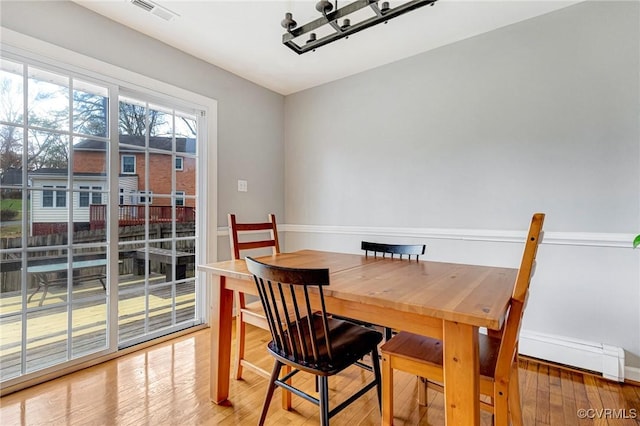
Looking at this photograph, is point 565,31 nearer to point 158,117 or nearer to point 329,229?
point 329,229

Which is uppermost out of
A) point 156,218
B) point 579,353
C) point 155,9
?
point 155,9

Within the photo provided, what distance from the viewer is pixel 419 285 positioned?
4.19 feet

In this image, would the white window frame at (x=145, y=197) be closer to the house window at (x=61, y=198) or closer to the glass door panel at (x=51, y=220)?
the glass door panel at (x=51, y=220)

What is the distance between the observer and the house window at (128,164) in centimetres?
236

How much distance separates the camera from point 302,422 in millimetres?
1565

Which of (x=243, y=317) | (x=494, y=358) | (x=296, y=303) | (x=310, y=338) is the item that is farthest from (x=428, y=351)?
(x=243, y=317)

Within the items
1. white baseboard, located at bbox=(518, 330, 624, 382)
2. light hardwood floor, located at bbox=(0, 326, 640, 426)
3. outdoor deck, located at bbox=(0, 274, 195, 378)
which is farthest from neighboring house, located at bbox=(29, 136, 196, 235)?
white baseboard, located at bbox=(518, 330, 624, 382)

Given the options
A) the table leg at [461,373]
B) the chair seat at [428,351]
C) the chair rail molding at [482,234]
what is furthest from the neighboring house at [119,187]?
the table leg at [461,373]

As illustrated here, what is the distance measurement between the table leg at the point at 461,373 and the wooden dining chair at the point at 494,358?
0.17m

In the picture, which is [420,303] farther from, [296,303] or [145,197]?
[145,197]

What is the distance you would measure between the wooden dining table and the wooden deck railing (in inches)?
43.5

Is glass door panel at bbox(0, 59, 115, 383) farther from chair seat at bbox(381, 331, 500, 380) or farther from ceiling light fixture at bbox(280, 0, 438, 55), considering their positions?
chair seat at bbox(381, 331, 500, 380)

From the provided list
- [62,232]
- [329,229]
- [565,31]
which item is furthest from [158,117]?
[565,31]
